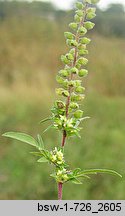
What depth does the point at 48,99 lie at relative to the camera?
11219 millimetres

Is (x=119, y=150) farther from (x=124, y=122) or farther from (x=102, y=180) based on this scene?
(x=124, y=122)

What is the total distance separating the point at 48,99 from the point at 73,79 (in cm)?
1036

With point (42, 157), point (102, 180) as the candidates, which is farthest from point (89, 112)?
point (42, 157)

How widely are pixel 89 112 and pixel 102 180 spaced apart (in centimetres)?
344

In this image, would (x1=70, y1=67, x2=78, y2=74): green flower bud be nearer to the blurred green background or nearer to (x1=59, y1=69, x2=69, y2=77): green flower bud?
(x1=59, y1=69, x2=69, y2=77): green flower bud

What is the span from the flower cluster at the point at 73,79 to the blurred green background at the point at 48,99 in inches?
18.3

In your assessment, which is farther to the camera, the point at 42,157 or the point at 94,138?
the point at 94,138

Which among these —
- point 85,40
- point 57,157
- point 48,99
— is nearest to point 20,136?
point 57,157

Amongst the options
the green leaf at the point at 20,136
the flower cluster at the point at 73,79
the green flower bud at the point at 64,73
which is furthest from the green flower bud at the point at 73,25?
the green leaf at the point at 20,136

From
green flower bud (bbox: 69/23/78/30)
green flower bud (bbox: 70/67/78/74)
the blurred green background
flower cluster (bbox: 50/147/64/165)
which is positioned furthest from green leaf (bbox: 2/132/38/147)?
the blurred green background

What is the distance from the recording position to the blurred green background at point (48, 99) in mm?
6652

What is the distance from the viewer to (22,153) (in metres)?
7.37

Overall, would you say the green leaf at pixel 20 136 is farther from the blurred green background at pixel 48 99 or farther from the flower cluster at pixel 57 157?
the blurred green background at pixel 48 99

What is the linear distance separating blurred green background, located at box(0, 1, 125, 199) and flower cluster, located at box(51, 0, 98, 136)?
0.46 metres
